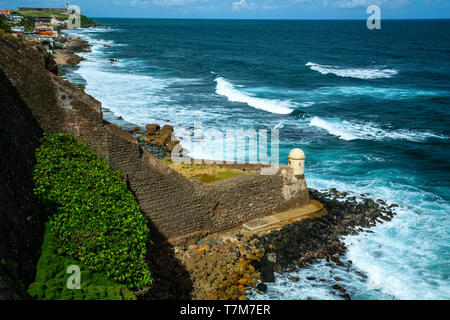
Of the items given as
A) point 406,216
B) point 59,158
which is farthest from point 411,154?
point 59,158

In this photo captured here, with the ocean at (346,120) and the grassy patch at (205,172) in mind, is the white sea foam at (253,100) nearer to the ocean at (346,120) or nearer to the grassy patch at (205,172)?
the ocean at (346,120)

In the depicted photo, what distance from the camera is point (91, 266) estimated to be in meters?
11.1

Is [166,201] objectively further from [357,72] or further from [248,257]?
[357,72]

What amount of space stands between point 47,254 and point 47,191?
2157 millimetres

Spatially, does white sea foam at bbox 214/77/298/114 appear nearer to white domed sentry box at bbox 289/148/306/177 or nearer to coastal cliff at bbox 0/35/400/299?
white domed sentry box at bbox 289/148/306/177

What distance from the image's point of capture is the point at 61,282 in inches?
396

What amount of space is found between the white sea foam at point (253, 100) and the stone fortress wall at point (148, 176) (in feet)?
79.0

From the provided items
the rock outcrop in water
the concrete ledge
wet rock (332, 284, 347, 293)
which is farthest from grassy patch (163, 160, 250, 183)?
the rock outcrop in water

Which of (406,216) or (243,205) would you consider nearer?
(243,205)

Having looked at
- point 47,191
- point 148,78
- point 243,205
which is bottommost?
point 243,205

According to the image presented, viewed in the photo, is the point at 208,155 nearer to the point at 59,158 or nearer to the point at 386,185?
the point at 386,185

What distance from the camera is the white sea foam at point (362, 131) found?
3500cm

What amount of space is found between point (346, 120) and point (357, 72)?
31.4 metres
